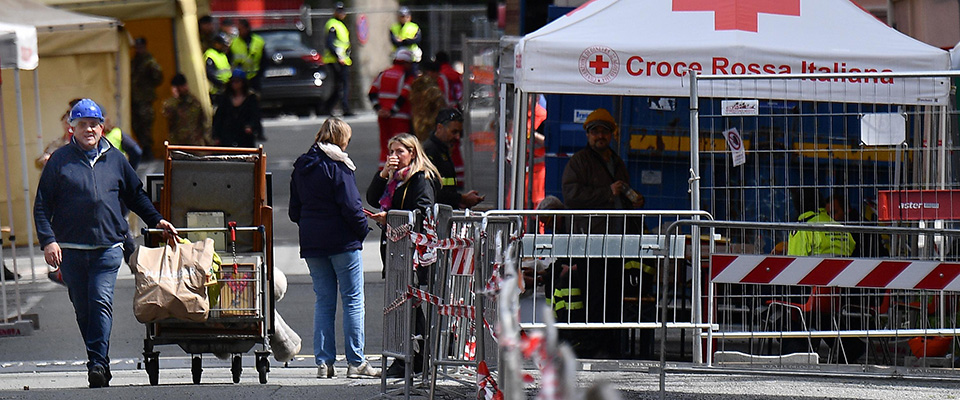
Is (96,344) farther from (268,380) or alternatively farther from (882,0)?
(882,0)

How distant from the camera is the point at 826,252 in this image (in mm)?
7621

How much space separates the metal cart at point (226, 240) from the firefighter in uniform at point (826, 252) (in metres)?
3.06

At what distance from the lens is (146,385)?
301 inches

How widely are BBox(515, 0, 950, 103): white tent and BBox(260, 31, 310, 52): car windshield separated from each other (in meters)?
15.7

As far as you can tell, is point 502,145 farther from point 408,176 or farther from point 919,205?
point 919,205

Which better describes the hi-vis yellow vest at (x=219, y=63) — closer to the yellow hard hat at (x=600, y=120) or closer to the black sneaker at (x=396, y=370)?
the yellow hard hat at (x=600, y=120)

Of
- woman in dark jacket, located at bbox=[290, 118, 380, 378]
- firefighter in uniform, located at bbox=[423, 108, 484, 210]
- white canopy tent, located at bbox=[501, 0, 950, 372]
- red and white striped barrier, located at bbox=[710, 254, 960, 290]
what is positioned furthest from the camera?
firefighter in uniform, located at bbox=[423, 108, 484, 210]

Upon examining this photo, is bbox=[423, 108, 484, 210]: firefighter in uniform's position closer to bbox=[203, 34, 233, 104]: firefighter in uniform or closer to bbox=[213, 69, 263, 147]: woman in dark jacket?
bbox=[213, 69, 263, 147]: woman in dark jacket

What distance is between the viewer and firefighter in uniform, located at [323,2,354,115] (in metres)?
24.3

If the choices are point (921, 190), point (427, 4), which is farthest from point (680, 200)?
point (427, 4)

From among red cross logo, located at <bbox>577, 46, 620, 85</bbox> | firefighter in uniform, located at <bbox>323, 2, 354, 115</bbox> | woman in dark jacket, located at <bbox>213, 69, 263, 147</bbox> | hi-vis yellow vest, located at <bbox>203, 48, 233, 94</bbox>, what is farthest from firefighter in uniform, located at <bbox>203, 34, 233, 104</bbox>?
red cross logo, located at <bbox>577, 46, 620, 85</bbox>

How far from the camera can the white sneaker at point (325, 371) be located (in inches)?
316

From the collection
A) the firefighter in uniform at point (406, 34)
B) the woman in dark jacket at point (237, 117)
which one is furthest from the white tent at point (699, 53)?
the firefighter in uniform at point (406, 34)

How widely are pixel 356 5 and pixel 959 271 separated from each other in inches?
959
